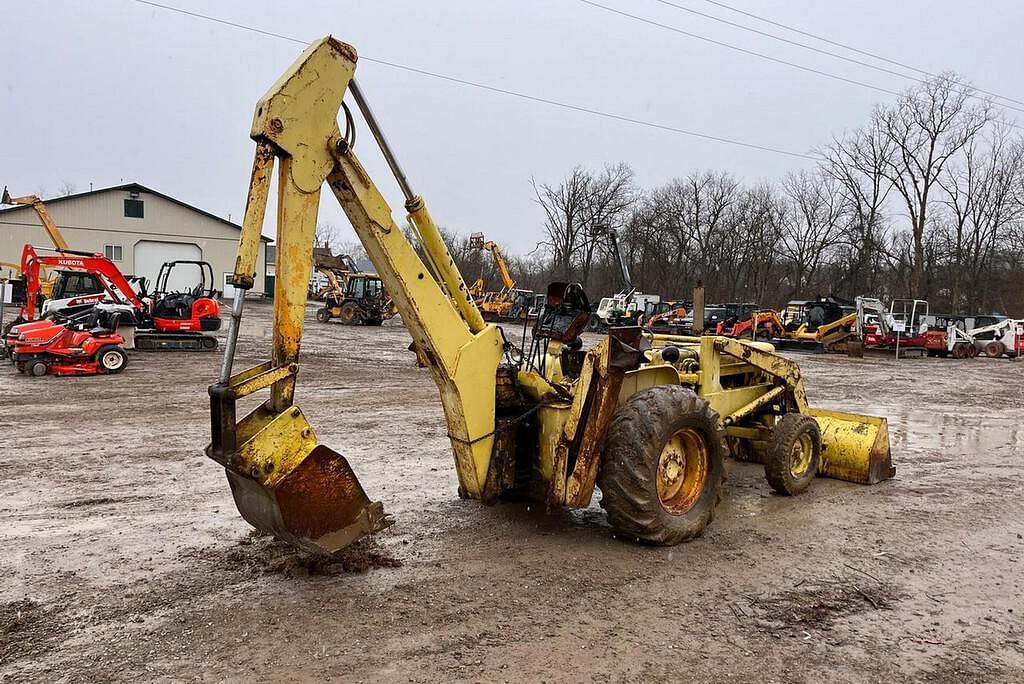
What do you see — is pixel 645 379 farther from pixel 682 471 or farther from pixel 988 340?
pixel 988 340

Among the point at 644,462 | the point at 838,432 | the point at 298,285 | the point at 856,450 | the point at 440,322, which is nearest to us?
the point at 298,285

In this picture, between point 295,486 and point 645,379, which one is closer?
point 295,486

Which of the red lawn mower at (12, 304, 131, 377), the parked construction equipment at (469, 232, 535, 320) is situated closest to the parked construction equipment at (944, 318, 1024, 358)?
the parked construction equipment at (469, 232, 535, 320)

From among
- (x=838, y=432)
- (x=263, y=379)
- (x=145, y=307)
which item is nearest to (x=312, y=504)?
(x=263, y=379)

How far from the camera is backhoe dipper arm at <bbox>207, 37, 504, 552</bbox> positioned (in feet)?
12.4

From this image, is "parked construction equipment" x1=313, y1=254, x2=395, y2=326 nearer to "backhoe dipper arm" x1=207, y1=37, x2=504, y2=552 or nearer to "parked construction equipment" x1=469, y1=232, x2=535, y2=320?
"parked construction equipment" x1=469, y1=232, x2=535, y2=320

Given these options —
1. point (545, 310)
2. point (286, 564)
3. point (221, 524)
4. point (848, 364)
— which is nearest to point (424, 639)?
point (286, 564)

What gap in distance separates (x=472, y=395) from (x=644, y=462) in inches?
46.4

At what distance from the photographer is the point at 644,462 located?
193 inches

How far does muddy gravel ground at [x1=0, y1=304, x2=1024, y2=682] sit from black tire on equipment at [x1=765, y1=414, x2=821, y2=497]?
16 cm

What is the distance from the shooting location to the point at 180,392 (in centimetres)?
1232

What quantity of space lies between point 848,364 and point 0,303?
2170 cm

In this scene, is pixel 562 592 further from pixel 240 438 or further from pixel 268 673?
pixel 240 438

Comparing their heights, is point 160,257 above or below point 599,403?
above
